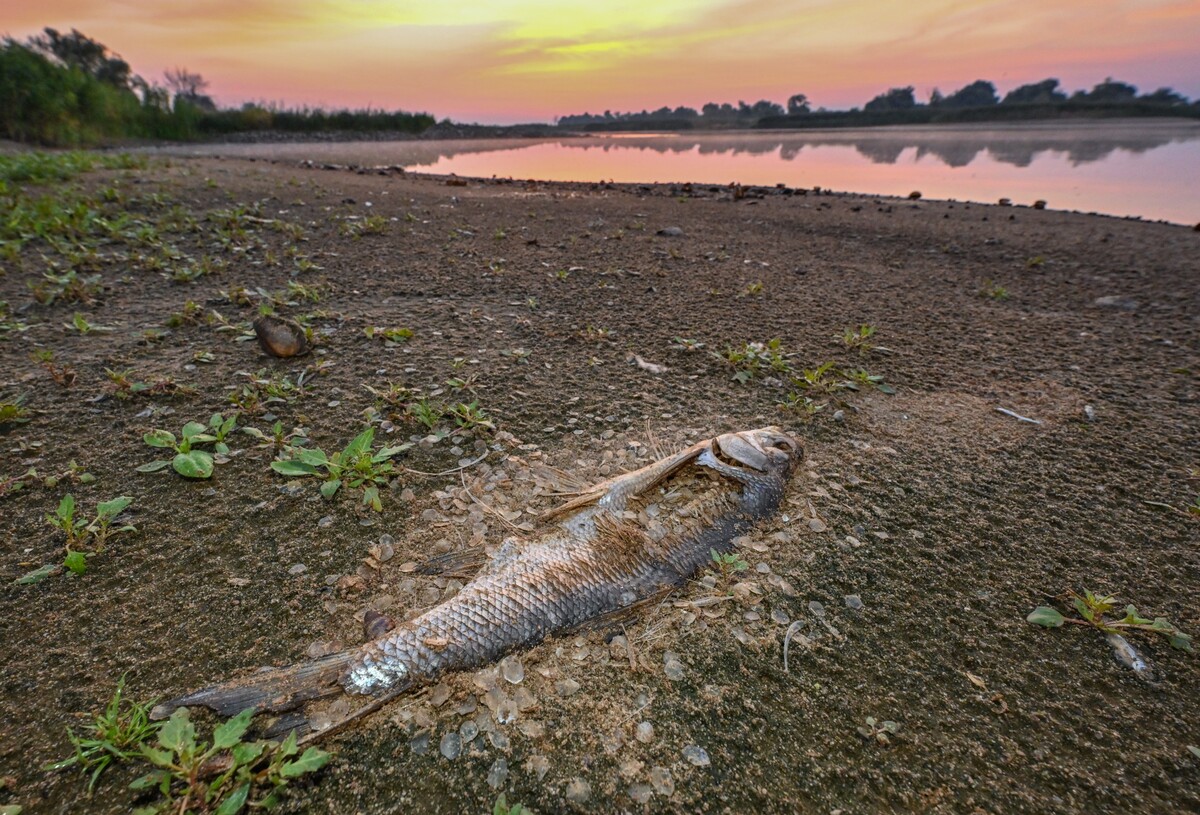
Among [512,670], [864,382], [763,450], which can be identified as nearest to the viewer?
[512,670]

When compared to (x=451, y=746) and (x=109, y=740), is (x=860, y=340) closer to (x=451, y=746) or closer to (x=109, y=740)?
(x=451, y=746)

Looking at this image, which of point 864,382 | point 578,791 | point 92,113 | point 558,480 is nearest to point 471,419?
point 558,480

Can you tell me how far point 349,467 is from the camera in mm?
2621

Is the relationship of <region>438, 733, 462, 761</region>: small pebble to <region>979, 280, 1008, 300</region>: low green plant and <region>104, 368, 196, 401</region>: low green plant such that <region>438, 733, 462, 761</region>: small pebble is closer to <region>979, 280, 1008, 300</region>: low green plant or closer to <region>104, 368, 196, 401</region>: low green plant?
<region>104, 368, 196, 401</region>: low green plant

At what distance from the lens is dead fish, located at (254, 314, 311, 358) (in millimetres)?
3674

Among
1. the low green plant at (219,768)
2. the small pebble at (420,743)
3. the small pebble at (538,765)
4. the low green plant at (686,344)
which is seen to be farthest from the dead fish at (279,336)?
the small pebble at (538,765)

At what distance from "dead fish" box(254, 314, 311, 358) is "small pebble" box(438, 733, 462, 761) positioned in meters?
3.14

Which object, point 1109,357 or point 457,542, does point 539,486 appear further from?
point 1109,357

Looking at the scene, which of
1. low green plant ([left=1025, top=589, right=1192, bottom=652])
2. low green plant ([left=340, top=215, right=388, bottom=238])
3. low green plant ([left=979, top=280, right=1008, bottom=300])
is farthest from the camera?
low green plant ([left=340, top=215, right=388, bottom=238])

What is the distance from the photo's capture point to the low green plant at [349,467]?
99.2 inches

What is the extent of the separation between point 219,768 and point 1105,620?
320cm

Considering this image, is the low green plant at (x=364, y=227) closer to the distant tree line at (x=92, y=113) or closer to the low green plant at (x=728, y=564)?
the low green plant at (x=728, y=564)

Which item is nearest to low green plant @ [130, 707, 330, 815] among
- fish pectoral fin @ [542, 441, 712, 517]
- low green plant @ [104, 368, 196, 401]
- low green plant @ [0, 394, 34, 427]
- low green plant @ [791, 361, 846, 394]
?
fish pectoral fin @ [542, 441, 712, 517]

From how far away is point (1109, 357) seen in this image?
14.2ft
